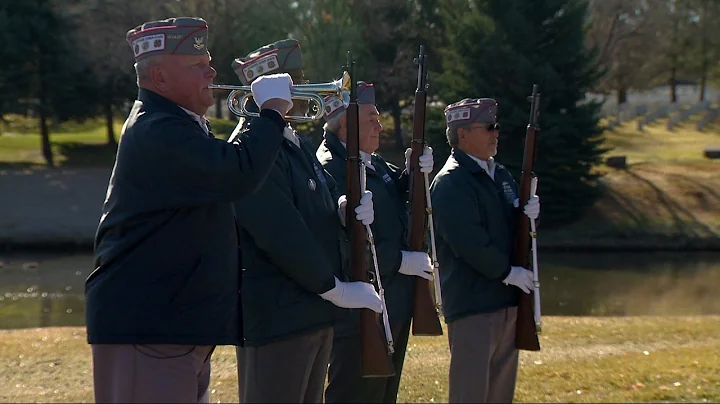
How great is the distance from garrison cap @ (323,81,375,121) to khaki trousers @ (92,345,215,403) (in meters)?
1.93

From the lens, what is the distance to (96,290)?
323cm

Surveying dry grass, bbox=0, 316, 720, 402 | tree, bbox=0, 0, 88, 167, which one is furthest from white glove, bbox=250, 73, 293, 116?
tree, bbox=0, 0, 88, 167

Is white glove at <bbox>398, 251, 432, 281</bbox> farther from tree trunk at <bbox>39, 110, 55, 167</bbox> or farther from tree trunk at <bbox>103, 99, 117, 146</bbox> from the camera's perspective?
tree trunk at <bbox>103, 99, 117, 146</bbox>

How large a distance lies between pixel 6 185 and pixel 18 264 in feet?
24.3

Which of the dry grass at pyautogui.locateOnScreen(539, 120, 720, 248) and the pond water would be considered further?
the dry grass at pyautogui.locateOnScreen(539, 120, 720, 248)

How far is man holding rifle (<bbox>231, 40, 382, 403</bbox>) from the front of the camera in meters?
3.74

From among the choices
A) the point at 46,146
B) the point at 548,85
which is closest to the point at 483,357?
the point at 548,85

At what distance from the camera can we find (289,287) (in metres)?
3.85

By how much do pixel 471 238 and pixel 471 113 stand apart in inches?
31.4

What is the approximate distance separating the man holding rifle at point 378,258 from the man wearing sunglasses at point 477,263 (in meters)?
0.19

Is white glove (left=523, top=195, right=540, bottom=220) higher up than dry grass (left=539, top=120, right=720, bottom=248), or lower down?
higher up

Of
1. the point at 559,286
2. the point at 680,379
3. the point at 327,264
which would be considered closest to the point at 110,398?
the point at 327,264

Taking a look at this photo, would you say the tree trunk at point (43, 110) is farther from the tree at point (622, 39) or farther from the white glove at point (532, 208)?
the white glove at point (532, 208)

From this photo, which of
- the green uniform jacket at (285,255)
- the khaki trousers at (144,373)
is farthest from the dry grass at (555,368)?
the khaki trousers at (144,373)
